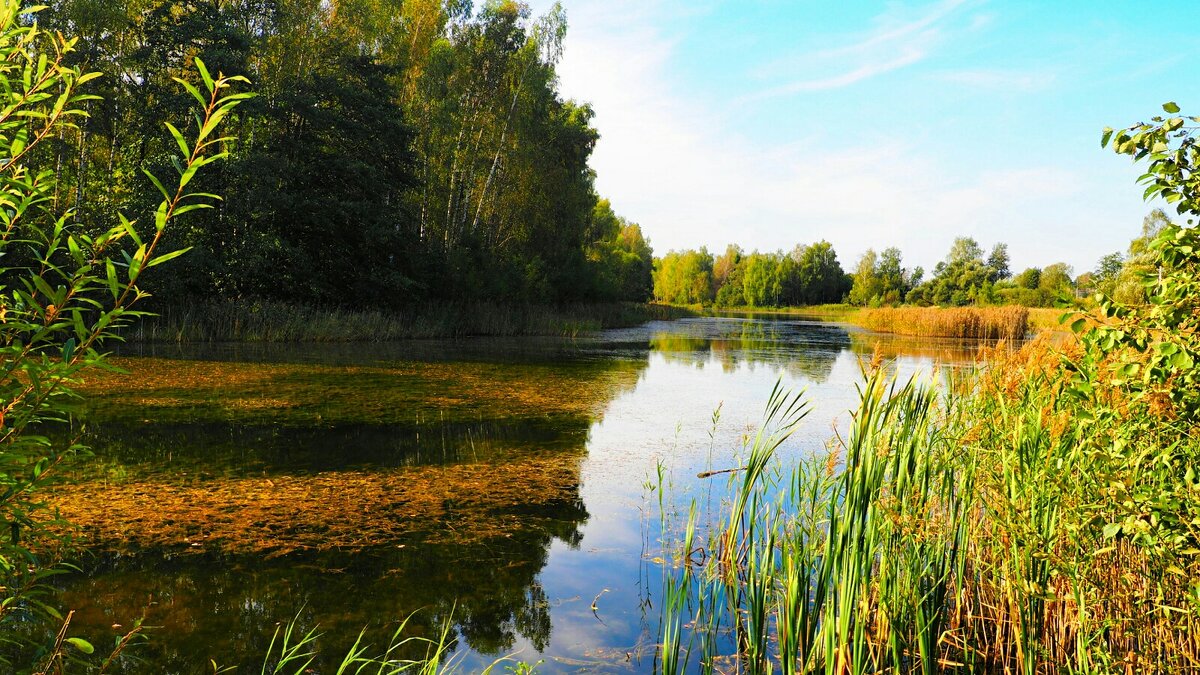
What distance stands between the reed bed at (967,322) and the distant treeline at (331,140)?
13.2 m

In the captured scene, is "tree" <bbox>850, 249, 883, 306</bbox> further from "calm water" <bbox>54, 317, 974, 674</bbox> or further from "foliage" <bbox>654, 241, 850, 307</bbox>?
"calm water" <bbox>54, 317, 974, 674</bbox>

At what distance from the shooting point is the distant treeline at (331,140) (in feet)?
48.4

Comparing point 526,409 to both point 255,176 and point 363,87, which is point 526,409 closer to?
point 255,176

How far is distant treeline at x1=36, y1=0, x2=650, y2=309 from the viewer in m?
14.7

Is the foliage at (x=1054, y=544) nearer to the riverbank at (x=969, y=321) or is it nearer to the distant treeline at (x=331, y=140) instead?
the distant treeline at (x=331, y=140)

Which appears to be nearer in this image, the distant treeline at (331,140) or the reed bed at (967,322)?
the distant treeline at (331,140)

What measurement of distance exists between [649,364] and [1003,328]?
553 inches

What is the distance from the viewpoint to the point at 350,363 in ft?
38.0

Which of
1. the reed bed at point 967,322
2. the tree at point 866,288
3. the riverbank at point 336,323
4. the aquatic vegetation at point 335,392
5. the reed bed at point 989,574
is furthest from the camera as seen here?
the tree at point 866,288

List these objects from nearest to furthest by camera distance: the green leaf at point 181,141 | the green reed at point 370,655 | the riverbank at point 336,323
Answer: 1. the green leaf at point 181,141
2. the green reed at point 370,655
3. the riverbank at point 336,323

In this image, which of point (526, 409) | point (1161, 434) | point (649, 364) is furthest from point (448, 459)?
point (649, 364)

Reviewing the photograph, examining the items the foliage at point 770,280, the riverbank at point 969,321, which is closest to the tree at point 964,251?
the foliage at point 770,280

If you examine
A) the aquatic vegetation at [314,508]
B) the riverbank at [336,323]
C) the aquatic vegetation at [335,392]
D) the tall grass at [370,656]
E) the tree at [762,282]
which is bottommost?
the tall grass at [370,656]

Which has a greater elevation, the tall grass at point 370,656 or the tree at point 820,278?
the tree at point 820,278
